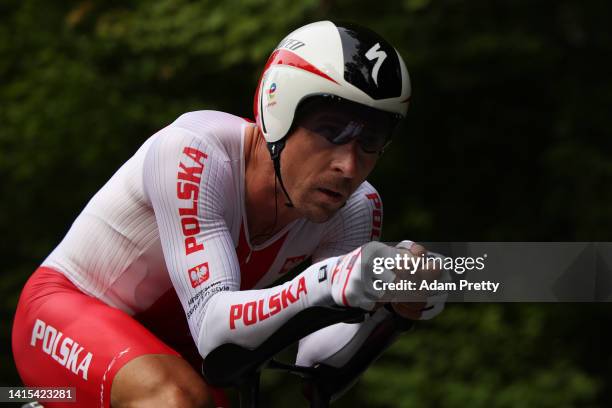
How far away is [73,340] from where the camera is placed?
149 inches

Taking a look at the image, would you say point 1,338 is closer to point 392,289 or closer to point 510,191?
point 510,191

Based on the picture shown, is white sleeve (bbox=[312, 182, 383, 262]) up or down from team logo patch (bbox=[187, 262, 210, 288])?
up

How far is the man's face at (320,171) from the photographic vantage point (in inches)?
144

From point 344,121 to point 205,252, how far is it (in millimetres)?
569

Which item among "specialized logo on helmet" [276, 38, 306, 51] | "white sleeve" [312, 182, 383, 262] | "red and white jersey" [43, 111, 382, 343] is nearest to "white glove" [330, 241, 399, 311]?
"red and white jersey" [43, 111, 382, 343]

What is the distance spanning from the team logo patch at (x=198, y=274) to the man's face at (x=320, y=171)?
0.41 meters

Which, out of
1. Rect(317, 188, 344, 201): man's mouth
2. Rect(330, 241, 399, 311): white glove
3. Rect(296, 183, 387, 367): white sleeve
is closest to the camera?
Rect(330, 241, 399, 311): white glove

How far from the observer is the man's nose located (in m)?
3.64

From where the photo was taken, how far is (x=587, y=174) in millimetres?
8734

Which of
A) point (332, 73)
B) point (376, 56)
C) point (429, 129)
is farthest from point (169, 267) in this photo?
point (429, 129)

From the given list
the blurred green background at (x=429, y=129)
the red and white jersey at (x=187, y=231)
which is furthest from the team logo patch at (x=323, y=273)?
the blurred green background at (x=429, y=129)

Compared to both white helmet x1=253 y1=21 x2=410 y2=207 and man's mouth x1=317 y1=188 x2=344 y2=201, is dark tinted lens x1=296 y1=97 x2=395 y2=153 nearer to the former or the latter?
white helmet x1=253 y1=21 x2=410 y2=207

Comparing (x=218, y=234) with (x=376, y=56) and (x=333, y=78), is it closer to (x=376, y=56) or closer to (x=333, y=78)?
(x=333, y=78)

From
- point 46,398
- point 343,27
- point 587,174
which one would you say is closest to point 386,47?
point 343,27
